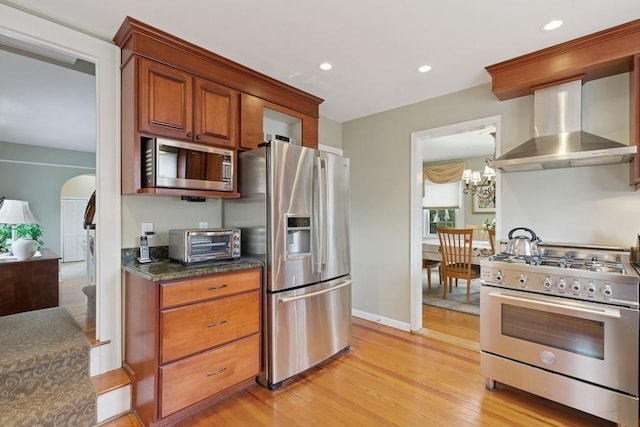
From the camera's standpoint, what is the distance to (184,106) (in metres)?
2.21

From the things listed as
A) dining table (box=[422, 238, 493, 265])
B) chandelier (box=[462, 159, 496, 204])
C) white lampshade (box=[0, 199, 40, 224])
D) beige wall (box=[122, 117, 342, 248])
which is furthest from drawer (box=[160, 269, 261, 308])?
chandelier (box=[462, 159, 496, 204])

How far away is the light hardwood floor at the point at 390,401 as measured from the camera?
1.94 m

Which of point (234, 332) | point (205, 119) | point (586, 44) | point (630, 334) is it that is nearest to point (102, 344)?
point (234, 332)

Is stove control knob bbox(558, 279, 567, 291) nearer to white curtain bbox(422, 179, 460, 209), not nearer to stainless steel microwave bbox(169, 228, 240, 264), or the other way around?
stainless steel microwave bbox(169, 228, 240, 264)

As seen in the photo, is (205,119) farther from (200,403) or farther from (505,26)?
(505,26)

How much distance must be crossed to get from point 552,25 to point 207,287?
2.80 meters

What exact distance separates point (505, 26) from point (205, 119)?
7.08ft

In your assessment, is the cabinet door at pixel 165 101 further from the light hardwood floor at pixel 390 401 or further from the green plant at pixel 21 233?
the green plant at pixel 21 233

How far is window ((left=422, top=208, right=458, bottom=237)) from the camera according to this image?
732 centimetres

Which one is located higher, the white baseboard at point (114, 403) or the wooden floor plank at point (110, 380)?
the wooden floor plank at point (110, 380)

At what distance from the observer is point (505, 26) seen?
6.61 ft

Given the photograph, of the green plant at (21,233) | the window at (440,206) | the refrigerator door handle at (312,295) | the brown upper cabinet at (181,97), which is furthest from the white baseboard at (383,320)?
the green plant at (21,233)

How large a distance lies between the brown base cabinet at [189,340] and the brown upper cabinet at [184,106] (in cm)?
103

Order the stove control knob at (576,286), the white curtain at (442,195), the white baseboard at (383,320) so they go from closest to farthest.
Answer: the stove control knob at (576,286) → the white baseboard at (383,320) → the white curtain at (442,195)
